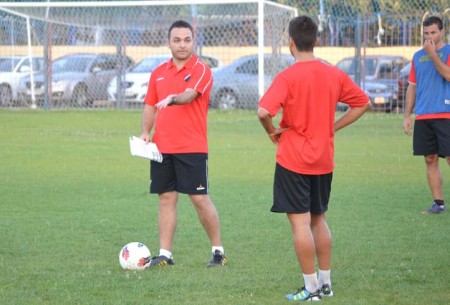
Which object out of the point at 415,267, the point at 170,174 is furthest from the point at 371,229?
the point at 170,174

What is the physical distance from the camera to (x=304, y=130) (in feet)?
20.5

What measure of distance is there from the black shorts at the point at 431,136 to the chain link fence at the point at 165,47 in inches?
514

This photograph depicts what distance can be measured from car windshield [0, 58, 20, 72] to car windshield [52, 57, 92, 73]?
1061mm

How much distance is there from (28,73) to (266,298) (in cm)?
2042

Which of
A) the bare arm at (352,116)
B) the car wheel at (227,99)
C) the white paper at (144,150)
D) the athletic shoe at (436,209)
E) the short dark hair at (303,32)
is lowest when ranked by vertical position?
the car wheel at (227,99)

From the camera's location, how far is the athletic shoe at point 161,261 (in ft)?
24.9

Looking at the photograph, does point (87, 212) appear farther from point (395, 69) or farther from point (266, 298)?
point (395, 69)

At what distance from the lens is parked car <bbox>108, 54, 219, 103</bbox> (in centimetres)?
2580

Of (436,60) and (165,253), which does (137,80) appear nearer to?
(436,60)

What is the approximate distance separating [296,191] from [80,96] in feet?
66.3

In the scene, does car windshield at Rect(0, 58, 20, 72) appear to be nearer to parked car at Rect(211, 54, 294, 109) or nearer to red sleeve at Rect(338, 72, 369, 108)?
parked car at Rect(211, 54, 294, 109)

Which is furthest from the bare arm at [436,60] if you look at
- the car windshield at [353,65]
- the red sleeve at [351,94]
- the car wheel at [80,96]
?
the car wheel at [80,96]

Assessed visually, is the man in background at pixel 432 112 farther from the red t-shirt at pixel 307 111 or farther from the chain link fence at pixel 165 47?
the chain link fence at pixel 165 47

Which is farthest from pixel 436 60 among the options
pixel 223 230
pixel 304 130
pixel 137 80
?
pixel 137 80
